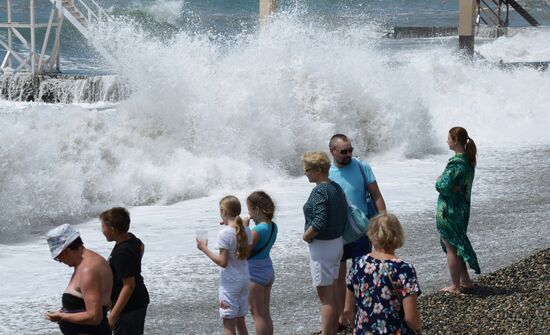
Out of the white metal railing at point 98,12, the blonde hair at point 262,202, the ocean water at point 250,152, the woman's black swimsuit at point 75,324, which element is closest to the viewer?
the woman's black swimsuit at point 75,324

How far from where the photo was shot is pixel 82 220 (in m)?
12.8

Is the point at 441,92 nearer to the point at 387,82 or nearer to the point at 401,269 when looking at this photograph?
the point at 387,82

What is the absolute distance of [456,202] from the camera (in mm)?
7805

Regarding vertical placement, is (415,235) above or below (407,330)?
below

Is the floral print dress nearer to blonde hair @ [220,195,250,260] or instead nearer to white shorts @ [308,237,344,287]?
blonde hair @ [220,195,250,260]

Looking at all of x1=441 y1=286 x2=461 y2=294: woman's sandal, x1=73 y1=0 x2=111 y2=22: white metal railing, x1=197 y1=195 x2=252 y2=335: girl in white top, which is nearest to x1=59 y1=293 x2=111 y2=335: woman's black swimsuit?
x1=197 y1=195 x2=252 y2=335: girl in white top

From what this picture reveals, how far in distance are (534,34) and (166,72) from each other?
87.3 feet

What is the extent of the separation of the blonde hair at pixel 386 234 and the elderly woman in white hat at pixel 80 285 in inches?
49.3

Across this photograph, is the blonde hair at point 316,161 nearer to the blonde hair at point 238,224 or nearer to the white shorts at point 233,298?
the blonde hair at point 238,224

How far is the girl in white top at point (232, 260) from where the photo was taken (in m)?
5.93

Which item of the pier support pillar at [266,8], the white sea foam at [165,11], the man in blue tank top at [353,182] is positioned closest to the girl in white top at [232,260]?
the man in blue tank top at [353,182]

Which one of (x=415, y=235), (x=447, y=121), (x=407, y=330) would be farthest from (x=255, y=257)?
(x=447, y=121)

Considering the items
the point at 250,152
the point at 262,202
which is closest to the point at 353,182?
the point at 262,202

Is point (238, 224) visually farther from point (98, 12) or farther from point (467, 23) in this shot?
point (467, 23)
